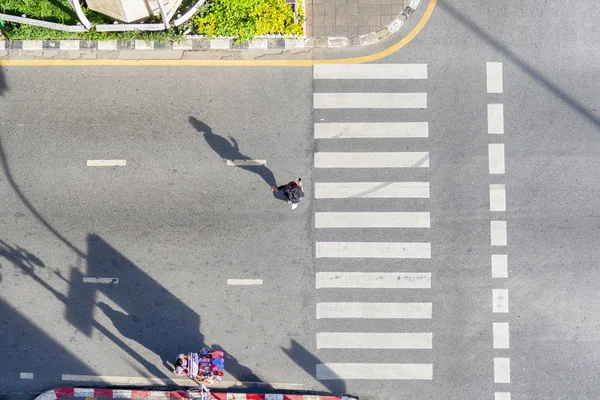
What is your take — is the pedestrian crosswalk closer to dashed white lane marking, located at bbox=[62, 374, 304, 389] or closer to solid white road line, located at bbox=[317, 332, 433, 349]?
solid white road line, located at bbox=[317, 332, 433, 349]

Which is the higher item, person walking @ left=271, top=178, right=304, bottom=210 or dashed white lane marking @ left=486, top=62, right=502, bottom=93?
dashed white lane marking @ left=486, top=62, right=502, bottom=93

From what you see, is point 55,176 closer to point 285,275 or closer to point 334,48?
point 285,275

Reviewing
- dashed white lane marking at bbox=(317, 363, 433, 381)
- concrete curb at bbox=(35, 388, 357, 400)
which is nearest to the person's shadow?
dashed white lane marking at bbox=(317, 363, 433, 381)

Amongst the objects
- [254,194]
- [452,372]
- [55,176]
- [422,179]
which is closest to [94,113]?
[55,176]

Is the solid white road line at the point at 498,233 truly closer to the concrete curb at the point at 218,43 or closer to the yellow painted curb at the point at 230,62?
the yellow painted curb at the point at 230,62

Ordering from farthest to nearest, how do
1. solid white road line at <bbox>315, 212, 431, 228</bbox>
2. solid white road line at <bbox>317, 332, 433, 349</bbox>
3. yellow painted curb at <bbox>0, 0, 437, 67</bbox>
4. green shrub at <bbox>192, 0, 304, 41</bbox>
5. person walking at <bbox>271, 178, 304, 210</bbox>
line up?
1. yellow painted curb at <bbox>0, 0, 437, 67</bbox>
2. solid white road line at <bbox>315, 212, 431, 228</bbox>
3. solid white road line at <bbox>317, 332, 433, 349</bbox>
4. green shrub at <bbox>192, 0, 304, 41</bbox>
5. person walking at <bbox>271, 178, 304, 210</bbox>

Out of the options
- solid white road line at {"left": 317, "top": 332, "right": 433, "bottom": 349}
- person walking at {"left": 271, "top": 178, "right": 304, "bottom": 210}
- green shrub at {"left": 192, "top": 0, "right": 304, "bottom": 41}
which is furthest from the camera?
solid white road line at {"left": 317, "top": 332, "right": 433, "bottom": 349}

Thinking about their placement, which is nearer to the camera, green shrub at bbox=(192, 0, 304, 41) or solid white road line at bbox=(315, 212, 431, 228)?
green shrub at bbox=(192, 0, 304, 41)
